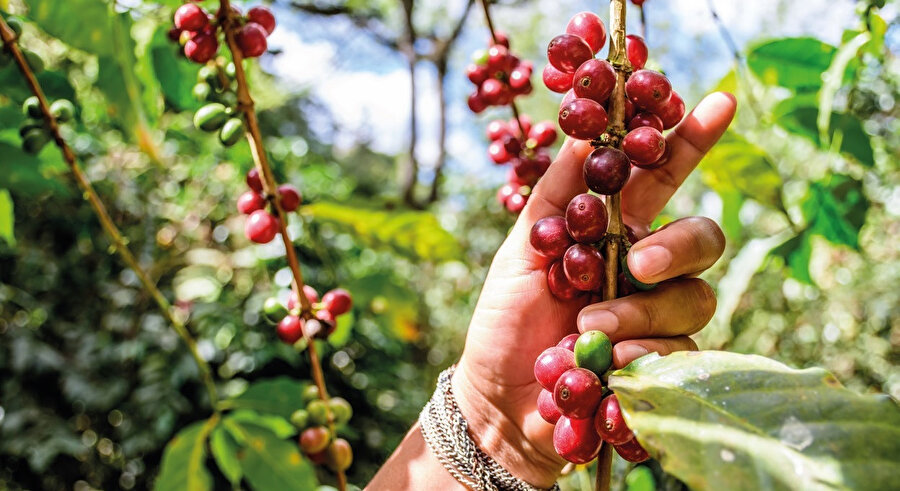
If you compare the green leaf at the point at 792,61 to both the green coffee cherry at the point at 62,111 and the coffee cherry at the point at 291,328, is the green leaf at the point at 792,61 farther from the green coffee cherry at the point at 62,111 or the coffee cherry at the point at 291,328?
the green coffee cherry at the point at 62,111

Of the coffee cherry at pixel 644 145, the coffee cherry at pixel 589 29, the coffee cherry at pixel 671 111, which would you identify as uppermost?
the coffee cherry at pixel 589 29

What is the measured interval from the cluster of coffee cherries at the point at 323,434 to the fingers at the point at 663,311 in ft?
1.65

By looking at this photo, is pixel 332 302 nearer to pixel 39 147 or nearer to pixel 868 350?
pixel 39 147

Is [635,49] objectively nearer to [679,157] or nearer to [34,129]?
[679,157]

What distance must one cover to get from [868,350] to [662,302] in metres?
5.16

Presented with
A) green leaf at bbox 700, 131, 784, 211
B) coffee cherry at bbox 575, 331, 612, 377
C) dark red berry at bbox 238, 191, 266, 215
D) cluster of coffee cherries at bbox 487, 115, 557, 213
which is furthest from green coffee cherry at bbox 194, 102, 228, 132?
green leaf at bbox 700, 131, 784, 211

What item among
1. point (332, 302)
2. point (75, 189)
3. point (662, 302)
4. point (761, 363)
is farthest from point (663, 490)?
point (75, 189)

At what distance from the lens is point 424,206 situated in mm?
4578

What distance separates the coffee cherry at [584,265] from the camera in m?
0.59

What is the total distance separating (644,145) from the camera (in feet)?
1.90

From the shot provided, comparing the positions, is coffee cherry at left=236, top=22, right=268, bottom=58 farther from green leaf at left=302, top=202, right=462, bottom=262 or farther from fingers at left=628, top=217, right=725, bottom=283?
green leaf at left=302, top=202, right=462, bottom=262

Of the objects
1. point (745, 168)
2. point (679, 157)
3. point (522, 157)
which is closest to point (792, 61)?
point (745, 168)

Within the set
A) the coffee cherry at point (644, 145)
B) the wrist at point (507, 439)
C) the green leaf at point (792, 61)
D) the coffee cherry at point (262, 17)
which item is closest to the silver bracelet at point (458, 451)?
the wrist at point (507, 439)

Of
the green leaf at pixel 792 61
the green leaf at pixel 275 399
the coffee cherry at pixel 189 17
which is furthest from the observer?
the green leaf at pixel 275 399
